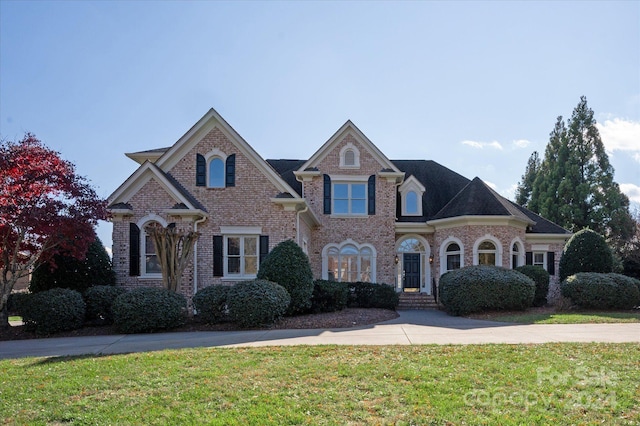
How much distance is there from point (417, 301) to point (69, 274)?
45.6 ft

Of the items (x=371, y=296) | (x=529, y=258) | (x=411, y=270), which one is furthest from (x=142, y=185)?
(x=529, y=258)

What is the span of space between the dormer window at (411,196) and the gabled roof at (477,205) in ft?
3.75

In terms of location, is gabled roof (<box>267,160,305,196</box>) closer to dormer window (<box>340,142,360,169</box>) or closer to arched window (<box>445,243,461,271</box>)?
dormer window (<box>340,142,360,169</box>)

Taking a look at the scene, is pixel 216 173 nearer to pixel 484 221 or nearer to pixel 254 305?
pixel 254 305

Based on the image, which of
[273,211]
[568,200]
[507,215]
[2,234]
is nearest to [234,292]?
[273,211]

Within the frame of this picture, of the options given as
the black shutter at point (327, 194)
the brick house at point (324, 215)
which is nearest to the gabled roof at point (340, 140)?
the brick house at point (324, 215)

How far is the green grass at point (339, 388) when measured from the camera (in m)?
6.08

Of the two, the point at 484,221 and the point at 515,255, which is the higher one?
the point at 484,221

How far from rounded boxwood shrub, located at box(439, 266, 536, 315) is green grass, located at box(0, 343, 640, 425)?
7827 mm

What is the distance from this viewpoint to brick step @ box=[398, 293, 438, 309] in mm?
22250

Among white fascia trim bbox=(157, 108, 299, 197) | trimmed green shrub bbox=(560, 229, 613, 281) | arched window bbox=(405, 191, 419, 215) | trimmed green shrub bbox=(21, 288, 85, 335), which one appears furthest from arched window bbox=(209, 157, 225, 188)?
trimmed green shrub bbox=(560, 229, 613, 281)

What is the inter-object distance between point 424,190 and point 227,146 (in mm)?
9883

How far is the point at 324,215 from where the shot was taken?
2316cm

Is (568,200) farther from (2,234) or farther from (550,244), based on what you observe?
(2,234)
